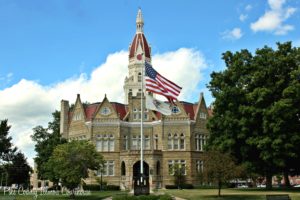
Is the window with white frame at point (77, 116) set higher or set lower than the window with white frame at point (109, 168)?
higher

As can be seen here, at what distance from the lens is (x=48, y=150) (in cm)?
5828

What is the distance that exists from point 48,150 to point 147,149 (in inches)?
592

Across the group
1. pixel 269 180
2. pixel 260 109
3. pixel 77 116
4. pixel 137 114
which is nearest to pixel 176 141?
pixel 137 114

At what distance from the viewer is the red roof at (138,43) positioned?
89375 mm

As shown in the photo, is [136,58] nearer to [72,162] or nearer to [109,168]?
[109,168]

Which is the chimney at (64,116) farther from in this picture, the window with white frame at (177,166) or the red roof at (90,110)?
the window with white frame at (177,166)

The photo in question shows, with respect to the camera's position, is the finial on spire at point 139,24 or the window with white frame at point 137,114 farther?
the finial on spire at point 139,24

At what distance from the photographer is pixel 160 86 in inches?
1446

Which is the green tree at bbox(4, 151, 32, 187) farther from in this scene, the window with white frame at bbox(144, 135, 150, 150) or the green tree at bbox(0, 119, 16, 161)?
the window with white frame at bbox(144, 135, 150, 150)

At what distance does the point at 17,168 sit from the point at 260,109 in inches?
1695

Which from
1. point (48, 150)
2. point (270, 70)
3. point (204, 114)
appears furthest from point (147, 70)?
point (204, 114)

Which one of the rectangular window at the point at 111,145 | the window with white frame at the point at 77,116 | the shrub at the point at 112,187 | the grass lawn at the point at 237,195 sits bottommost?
the grass lawn at the point at 237,195

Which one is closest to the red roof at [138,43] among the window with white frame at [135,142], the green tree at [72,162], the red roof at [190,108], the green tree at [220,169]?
the red roof at [190,108]

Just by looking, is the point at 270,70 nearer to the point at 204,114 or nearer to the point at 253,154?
the point at 253,154
